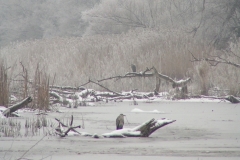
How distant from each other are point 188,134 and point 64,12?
34.0 metres

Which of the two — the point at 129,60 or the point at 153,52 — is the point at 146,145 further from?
the point at 153,52

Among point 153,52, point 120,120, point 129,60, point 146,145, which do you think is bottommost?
point 146,145

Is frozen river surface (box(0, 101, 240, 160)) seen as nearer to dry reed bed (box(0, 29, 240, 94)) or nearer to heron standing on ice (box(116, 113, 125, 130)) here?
heron standing on ice (box(116, 113, 125, 130))

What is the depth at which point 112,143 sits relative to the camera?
3.62 m

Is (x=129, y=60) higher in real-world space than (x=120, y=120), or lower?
higher

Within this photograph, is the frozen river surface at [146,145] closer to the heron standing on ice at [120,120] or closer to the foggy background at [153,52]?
the heron standing on ice at [120,120]

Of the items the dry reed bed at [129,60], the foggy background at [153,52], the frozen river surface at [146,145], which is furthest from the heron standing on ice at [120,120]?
the dry reed bed at [129,60]

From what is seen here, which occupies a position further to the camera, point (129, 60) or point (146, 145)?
point (129, 60)

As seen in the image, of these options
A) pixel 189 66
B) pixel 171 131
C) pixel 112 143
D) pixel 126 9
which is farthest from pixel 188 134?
pixel 126 9

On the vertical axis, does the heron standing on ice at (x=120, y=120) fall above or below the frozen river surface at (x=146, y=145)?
above

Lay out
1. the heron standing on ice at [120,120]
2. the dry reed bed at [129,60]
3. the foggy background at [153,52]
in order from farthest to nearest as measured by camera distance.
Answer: the foggy background at [153,52]
the dry reed bed at [129,60]
the heron standing on ice at [120,120]

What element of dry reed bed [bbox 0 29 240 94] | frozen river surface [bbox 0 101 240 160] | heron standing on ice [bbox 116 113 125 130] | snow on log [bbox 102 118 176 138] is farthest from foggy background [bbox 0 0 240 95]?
snow on log [bbox 102 118 176 138]

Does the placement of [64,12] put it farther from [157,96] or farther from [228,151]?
[228,151]

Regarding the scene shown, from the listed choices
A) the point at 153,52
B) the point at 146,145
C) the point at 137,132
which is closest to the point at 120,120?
the point at 137,132
